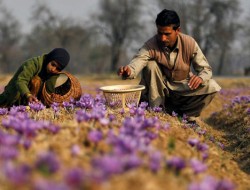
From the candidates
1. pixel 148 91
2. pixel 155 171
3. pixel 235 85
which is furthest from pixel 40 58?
pixel 235 85

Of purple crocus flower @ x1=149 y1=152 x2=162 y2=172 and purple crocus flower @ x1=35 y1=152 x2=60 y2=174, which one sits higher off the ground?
purple crocus flower @ x1=35 y1=152 x2=60 y2=174

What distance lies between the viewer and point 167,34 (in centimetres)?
587

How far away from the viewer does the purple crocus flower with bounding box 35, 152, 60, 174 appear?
6.94ft

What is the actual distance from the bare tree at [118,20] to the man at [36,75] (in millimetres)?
46109

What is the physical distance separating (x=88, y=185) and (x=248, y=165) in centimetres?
307

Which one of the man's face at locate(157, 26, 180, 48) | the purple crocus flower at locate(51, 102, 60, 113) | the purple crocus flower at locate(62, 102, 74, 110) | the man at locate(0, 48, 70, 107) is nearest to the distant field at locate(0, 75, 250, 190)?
the purple crocus flower at locate(51, 102, 60, 113)

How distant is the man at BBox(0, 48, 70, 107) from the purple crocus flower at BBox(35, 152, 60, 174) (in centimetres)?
394

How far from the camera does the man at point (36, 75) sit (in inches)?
242

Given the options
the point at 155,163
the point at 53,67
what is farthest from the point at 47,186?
→ the point at 53,67

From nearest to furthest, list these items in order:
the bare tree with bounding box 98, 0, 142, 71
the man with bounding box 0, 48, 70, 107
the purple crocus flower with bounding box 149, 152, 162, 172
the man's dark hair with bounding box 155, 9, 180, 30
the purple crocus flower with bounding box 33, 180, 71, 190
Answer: the purple crocus flower with bounding box 33, 180, 71, 190 < the purple crocus flower with bounding box 149, 152, 162, 172 < the man's dark hair with bounding box 155, 9, 180, 30 < the man with bounding box 0, 48, 70, 107 < the bare tree with bounding box 98, 0, 142, 71

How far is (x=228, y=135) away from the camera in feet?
22.2

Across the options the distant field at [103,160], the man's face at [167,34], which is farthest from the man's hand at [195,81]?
the distant field at [103,160]

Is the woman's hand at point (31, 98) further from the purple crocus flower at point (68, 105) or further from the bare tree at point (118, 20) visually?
the bare tree at point (118, 20)

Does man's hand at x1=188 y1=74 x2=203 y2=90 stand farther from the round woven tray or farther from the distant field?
the round woven tray
